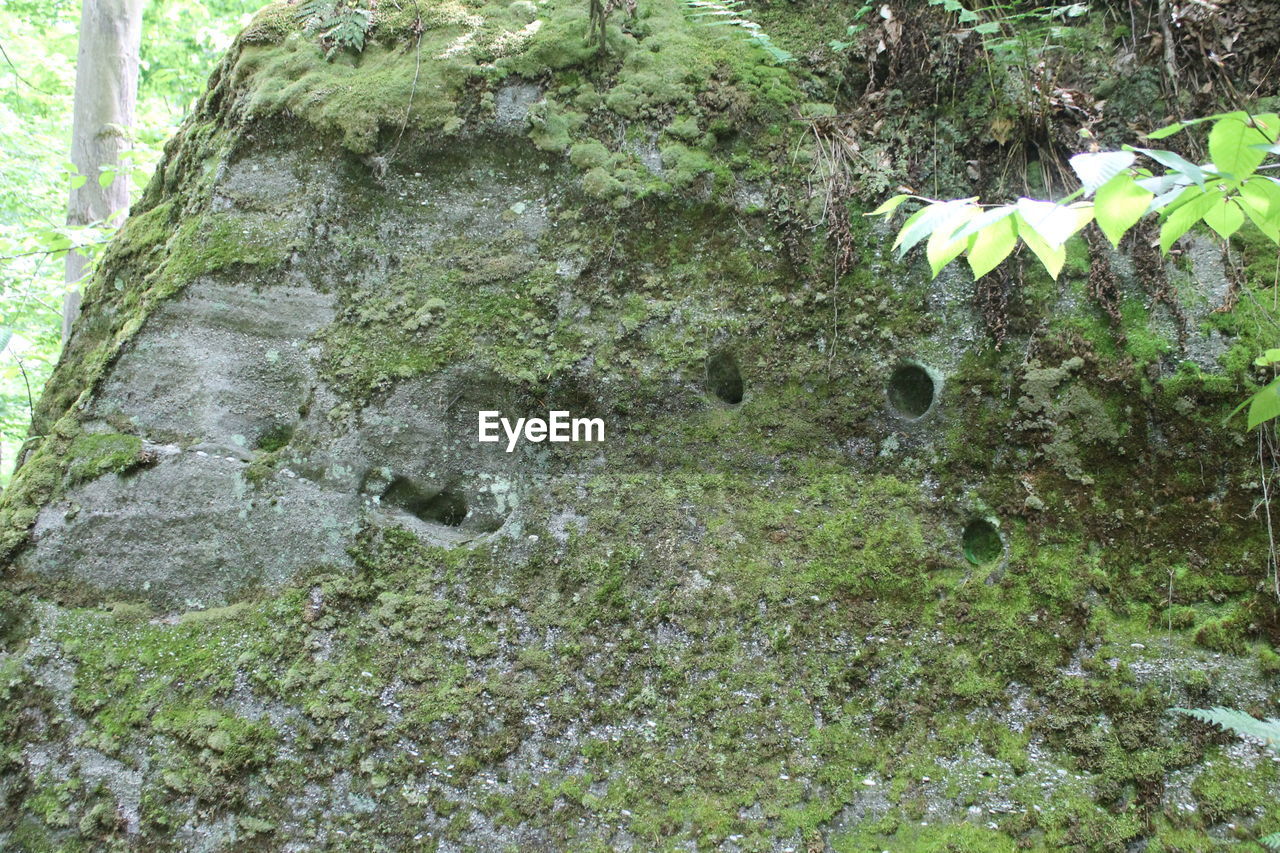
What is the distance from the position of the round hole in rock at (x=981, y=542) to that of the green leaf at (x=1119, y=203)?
212 centimetres

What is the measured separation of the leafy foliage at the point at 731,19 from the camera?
12.7ft

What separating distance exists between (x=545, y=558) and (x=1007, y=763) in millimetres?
1994

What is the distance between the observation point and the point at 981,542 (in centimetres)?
327

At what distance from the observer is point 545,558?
3357 mm

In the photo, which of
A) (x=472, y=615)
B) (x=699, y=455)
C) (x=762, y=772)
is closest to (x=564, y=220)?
(x=699, y=455)

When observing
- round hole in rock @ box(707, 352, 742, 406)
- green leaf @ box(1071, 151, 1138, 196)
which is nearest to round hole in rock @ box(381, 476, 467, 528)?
round hole in rock @ box(707, 352, 742, 406)

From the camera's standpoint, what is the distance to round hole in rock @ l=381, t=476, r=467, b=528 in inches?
139

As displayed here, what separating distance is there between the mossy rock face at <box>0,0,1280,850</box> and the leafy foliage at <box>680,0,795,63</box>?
83 mm

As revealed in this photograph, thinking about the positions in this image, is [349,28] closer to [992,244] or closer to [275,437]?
[275,437]

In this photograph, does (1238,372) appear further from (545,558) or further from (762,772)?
(545,558)

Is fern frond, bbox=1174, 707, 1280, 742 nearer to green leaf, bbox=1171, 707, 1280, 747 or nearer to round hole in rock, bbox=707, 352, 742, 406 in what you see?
green leaf, bbox=1171, 707, 1280, 747

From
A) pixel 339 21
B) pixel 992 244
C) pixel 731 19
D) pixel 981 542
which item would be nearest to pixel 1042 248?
pixel 992 244

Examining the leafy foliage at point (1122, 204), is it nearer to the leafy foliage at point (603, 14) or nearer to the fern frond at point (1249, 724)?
the fern frond at point (1249, 724)

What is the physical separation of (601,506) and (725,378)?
2.81 feet
